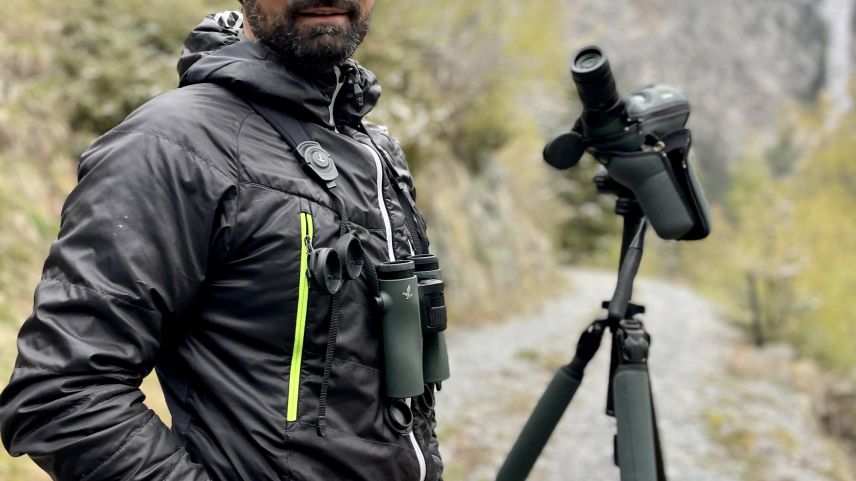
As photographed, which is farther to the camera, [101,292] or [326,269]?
[326,269]

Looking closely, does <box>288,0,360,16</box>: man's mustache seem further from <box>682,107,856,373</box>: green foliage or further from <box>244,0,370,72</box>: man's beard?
<box>682,107,856,373</box>: green foliage

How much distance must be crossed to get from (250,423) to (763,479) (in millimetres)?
5357

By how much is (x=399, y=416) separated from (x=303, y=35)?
2.65 feet

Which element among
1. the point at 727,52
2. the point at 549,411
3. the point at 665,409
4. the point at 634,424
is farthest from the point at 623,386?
the point at 727,52

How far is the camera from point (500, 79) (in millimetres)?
11547

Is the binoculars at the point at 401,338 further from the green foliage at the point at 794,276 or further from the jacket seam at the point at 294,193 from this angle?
Result: the green foliage at the point at 794,276

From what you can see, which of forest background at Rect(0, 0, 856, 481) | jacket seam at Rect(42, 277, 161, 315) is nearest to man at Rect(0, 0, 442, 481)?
jacket seam at Rect(42, 277, 161, 315)

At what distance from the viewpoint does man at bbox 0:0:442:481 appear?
3.85 ft

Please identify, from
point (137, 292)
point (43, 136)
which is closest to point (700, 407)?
point (43, 136)

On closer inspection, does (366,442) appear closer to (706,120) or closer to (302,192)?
(302,192)

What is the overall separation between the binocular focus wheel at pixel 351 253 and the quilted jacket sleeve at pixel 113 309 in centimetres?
21

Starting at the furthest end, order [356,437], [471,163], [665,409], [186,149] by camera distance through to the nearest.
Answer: [471,163]
[665,409]
[356,437]
[186,149]

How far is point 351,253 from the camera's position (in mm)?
1369

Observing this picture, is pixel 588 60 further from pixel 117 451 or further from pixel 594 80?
pixel 117 451
